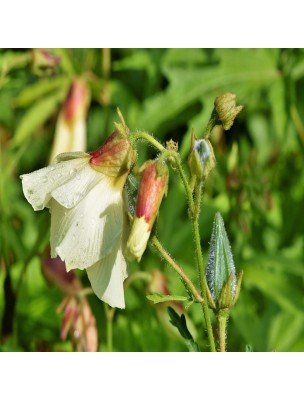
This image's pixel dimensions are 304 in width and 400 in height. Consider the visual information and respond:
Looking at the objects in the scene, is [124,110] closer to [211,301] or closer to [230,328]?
[230,328]

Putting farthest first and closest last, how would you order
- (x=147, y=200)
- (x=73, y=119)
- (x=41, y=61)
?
(x=73, y=119)
(x=41, y=61)
(x=147, y=200)

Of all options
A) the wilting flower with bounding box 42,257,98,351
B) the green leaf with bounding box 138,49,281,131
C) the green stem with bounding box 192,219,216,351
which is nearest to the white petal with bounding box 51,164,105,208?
the green stem with bounding box 192,219,216,351

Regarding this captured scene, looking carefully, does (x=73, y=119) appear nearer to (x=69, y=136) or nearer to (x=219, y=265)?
(x=69, y=136)

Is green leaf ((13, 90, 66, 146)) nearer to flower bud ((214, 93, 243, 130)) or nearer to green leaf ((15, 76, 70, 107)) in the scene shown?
green leaf ((15, 76, 70, 107))

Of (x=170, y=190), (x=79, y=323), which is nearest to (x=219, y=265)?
(x=79, y=323)

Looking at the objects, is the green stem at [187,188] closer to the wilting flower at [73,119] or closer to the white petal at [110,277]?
the white petal at [110,277]

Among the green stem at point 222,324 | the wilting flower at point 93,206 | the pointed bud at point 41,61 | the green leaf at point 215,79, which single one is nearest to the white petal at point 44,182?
the wilting flower at point 93,206
